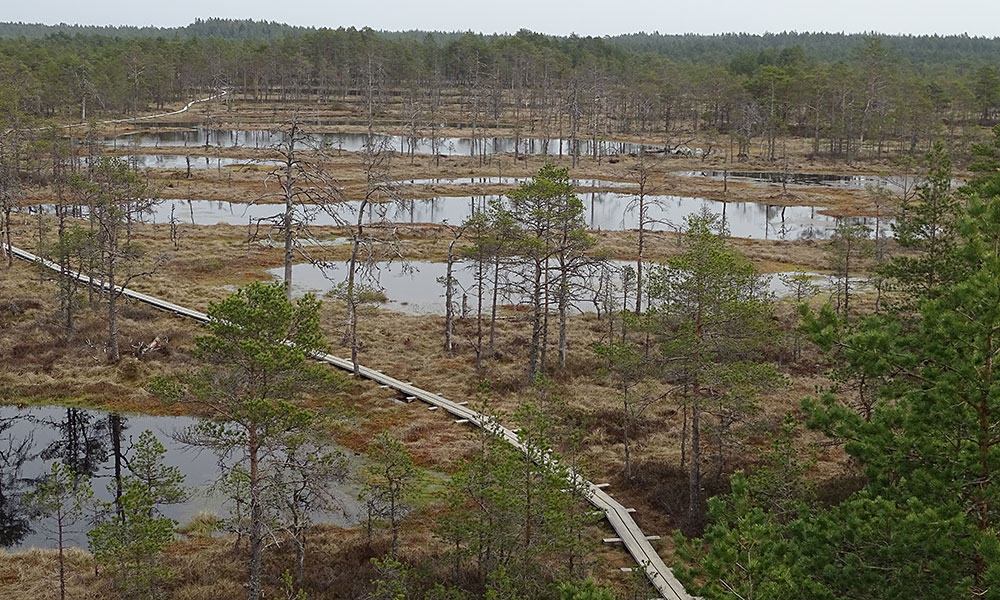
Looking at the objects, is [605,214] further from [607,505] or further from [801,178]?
[607,505]

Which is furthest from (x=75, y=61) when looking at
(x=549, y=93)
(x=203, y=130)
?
(x=549, y=93)

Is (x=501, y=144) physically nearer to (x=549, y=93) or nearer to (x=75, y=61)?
(x=549, y=93)

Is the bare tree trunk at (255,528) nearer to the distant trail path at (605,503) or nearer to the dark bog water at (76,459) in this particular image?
the distant trail path at (605,503)

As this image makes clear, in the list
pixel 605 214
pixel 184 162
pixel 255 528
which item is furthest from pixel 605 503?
pixel 184 162

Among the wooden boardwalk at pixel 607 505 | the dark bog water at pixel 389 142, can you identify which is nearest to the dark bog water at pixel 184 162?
the dark bog water at pixel 389 142

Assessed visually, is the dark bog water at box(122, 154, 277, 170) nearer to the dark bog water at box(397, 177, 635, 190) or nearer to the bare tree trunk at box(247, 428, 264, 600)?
the dark bog water at box(397, 177, 635, 190)

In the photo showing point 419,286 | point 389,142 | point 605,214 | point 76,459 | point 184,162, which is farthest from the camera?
point 389,142
